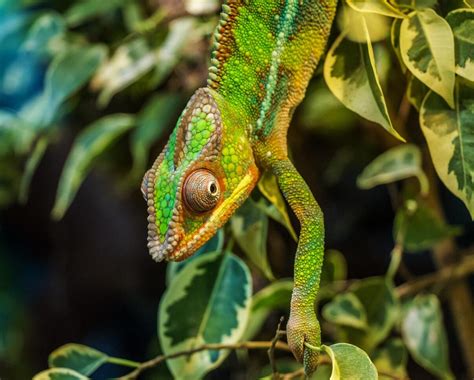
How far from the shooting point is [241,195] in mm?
725

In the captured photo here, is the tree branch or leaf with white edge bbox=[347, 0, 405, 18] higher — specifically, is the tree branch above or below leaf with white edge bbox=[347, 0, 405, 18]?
below

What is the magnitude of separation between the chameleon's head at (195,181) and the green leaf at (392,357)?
0.44 meters

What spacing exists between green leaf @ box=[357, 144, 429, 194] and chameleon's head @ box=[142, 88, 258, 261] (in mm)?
434

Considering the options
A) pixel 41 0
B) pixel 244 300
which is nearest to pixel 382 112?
pixel 244 300

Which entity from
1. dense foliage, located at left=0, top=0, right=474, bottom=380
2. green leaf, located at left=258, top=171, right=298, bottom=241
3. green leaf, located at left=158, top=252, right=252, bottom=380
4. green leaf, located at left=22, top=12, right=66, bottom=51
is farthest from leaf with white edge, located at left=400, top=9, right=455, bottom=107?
green leaf, located at left=22, top=12, right=66, bottom=51

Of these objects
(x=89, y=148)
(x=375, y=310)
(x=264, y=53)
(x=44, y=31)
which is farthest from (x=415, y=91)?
(x=44, y=31)

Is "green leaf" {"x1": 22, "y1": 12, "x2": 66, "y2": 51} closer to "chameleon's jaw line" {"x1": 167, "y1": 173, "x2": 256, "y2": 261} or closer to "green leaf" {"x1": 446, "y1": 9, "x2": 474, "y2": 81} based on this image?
"chameleon's jaw line" {"x1": 167, "y1": 173, "x2": 256, "y2": 261}

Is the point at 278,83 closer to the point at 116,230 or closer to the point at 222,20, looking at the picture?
the point at 222,20

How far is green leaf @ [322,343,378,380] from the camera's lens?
23.8 inches

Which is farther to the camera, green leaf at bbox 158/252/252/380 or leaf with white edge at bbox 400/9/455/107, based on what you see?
green leaf at bbox 158/252/252/380

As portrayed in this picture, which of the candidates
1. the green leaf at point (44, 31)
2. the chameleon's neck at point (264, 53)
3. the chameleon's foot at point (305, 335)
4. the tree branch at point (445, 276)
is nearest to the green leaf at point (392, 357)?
the tree branch at point (445, 276)

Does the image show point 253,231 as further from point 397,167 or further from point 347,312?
point 397,167

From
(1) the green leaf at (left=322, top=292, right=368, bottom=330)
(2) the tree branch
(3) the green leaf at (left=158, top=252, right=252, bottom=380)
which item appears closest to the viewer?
(3) the green leaf at (left=158, top=252, right=252, bottom=380)

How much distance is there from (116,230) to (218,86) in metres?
1.76
